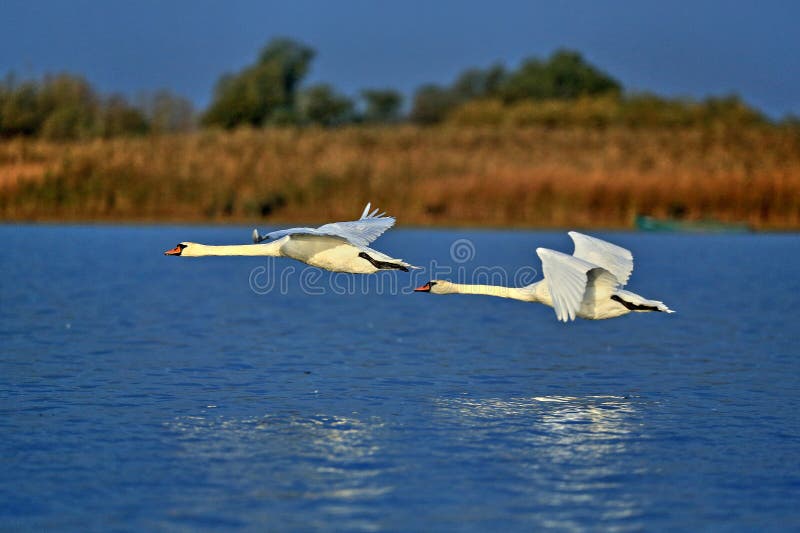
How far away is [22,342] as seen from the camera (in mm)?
16312

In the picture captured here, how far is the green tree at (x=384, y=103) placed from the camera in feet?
304

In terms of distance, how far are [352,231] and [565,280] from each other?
2701mm

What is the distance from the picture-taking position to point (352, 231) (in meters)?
13.0

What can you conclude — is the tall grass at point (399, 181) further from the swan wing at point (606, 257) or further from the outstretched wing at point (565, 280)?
the outstretched wing at point (565, 280)

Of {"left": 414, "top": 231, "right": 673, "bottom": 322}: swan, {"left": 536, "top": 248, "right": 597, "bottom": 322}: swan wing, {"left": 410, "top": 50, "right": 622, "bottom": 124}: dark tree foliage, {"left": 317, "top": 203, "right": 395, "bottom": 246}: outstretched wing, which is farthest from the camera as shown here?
{"left": 410, "top": 50, "right": 622, "bottom": 124}: dark tree foliage

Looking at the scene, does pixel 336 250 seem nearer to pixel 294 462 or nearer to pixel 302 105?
pixel 294 462

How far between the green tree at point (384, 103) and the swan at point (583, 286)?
263ft

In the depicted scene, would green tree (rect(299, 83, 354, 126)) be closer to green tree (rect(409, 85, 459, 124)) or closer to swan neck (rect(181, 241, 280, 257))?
green tree (rect(409, 85, 459, 124))

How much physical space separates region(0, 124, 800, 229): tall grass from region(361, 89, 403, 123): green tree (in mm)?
47654

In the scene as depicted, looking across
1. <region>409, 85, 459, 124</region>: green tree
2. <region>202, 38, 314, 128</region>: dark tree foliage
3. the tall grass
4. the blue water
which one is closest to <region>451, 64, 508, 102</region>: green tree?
<region>409, 85, 459, 124</region>: green tree

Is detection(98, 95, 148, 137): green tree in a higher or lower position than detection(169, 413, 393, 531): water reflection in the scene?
higher

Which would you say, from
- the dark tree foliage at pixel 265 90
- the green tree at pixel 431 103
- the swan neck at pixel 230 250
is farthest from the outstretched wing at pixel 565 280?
the green tree at pixel 431 103

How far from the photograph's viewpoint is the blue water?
8.91 m

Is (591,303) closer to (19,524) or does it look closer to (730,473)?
(730,473)
